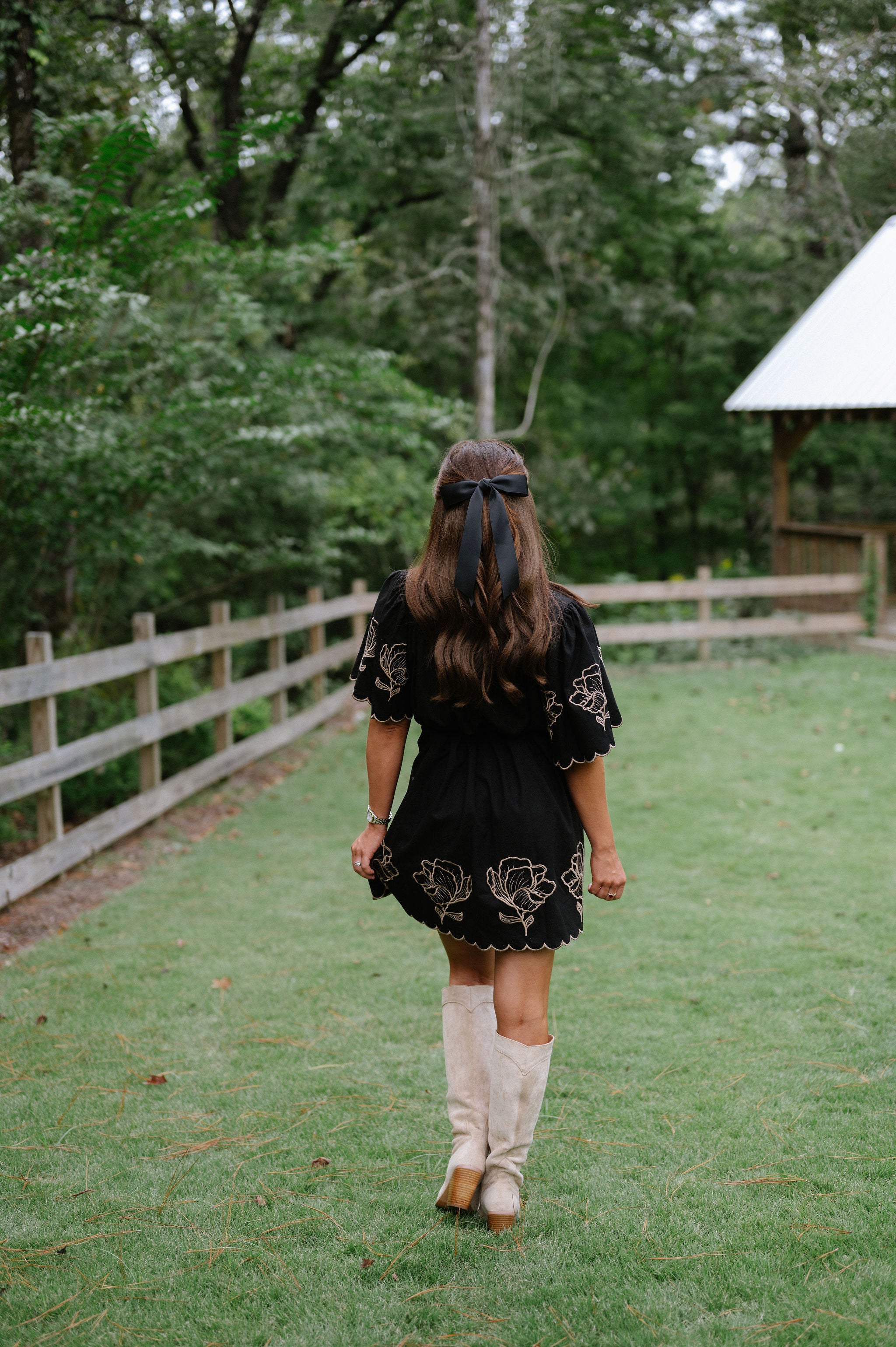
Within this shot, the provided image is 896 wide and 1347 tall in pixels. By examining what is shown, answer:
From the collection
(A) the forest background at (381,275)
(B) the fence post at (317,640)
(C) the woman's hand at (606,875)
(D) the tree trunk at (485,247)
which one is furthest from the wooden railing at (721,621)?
(C) the woman's hand at (606,875)

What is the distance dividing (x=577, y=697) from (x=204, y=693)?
6761 millimetres

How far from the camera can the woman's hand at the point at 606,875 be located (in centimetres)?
262

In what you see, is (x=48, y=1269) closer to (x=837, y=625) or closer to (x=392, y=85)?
(x=837, y=625)

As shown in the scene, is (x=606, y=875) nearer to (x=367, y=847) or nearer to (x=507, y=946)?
(x=507, y=946)

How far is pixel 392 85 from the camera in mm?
13328

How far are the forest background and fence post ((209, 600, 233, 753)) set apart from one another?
0.53m

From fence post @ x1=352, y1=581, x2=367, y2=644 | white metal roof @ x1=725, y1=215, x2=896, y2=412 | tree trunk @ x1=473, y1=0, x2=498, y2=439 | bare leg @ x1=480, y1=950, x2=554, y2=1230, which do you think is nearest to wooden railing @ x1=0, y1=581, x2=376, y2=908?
fence post @ x1=352, y1=581, x2=367, y2=644

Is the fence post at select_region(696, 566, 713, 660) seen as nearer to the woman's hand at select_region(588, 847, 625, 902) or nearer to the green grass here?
the green grass

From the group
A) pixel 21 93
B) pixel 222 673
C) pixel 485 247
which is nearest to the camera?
pixel 21 93

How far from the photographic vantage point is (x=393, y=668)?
8.82ft

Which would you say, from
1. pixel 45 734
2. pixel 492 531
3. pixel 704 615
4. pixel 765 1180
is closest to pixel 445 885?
pixel 492 531

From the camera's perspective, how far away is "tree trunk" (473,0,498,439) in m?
12.0

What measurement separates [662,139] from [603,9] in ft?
6.75

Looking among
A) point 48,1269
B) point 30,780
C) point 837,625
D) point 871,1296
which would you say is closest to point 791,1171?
point 871,1296
